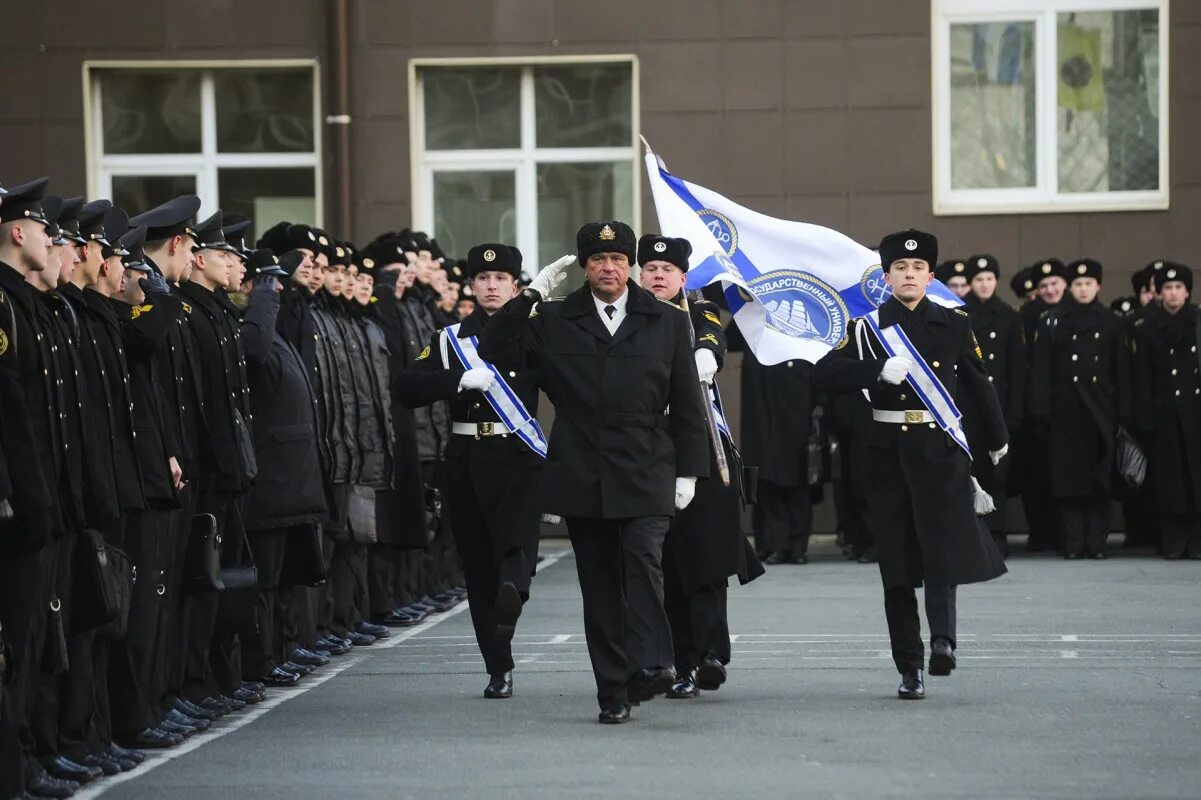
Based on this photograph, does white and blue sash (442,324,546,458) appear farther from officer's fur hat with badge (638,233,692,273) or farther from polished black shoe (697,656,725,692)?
polished black shoe (697,656,725,692)

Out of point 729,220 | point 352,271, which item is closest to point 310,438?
point 352,271

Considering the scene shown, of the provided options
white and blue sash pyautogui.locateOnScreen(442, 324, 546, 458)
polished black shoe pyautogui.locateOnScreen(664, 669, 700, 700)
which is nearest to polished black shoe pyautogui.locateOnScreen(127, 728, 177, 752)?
polished black shoe pyautogui.locateOnScreen(664, 669, 700, 700)

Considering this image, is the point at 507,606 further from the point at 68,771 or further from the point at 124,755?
the point at 68,771

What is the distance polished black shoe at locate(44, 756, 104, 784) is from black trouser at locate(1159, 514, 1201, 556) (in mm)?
13265

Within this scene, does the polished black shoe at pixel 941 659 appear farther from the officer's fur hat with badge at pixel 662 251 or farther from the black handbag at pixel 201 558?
the black handbag at pixel 201 558

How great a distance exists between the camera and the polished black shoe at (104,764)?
9.09 metres

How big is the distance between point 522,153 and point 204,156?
2.99 meters

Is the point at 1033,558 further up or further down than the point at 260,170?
further down

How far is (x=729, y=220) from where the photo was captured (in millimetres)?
14570

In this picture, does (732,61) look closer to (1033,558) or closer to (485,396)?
(1033,558)

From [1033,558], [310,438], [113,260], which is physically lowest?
[1033,558]

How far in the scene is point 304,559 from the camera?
41.4 feet

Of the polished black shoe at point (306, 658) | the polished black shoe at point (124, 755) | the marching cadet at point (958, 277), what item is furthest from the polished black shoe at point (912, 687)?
the marching cadet at point (958, 277)

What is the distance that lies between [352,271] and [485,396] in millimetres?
2484
